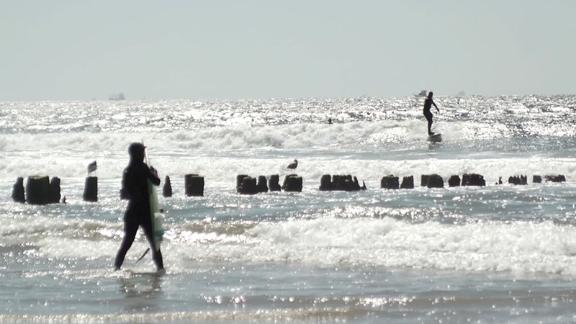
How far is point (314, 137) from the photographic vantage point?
2194 inches

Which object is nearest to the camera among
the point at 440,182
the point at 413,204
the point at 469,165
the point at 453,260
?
the point at 453,260

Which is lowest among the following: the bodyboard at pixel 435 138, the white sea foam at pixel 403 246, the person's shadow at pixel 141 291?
the person's shadow at pixel 141 291

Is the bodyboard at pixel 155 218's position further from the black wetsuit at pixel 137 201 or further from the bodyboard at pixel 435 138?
the bodyboard at pixel 435 138

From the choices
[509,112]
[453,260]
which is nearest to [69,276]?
[453,260]

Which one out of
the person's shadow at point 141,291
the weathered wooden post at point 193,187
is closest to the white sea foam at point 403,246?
the person's shadow at point 141,291

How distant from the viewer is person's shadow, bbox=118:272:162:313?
Result: 11.4 m

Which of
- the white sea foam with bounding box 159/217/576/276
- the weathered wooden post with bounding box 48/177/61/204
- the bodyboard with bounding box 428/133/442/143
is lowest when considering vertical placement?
the white sea foam with bounding box 159/217/576/276

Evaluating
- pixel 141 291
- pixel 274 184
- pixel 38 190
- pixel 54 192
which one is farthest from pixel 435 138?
pixel 141 291

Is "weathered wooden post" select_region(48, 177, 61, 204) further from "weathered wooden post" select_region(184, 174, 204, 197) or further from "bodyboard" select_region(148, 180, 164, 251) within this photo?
"bodyboard" select_region(148, 180, 164, 251)

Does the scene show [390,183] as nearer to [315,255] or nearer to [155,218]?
[315,255]

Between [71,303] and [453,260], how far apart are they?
501 centimetres

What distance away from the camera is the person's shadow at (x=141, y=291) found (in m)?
11.4

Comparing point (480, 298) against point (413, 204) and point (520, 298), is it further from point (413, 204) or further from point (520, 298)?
point (413, 204)

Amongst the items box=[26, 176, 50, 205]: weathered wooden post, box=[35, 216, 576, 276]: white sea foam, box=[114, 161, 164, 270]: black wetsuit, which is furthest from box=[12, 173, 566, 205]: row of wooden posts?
box=[114, 161, 164, 270]: black wetsuit
